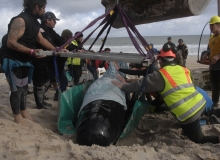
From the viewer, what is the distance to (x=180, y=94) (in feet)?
10.5

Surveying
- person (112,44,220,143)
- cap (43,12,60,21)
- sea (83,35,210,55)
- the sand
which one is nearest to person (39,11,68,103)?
cap (43,12,60,21)

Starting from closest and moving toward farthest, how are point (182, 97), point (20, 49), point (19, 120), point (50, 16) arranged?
point (182, 97) → point (20, 49) → point (19, 120) → point (50, 16)

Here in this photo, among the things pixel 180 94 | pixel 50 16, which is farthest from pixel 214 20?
pixel 50 16

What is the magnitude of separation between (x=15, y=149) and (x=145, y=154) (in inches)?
50.3

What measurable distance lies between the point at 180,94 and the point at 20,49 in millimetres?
2031

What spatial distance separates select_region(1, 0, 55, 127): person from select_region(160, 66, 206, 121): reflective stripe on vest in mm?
1698

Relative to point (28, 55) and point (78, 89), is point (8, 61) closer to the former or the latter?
point (28, 55)

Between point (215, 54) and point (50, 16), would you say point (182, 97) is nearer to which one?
point (215, 54)

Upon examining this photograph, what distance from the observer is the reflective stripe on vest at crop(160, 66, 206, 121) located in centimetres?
319

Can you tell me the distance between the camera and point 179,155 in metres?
2.68

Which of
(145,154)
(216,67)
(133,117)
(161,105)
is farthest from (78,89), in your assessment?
(216,67)

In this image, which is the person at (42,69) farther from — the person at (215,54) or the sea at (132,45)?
the sea at (132,45)

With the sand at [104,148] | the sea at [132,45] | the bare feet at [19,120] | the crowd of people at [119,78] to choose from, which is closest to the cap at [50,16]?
the crowd of people at [119,78]

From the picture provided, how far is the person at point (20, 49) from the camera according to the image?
348 centimetres
